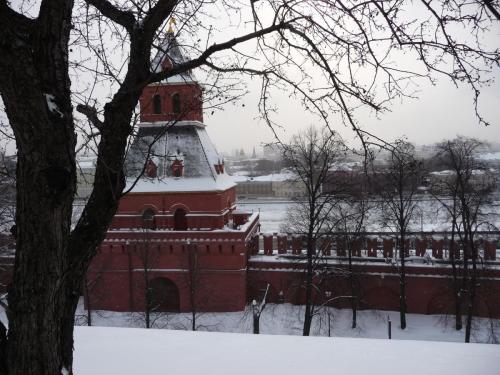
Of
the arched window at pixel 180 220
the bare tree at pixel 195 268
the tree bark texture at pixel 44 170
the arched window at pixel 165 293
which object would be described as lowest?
the arched window at pixel 165 293

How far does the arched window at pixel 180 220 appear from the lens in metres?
17.5

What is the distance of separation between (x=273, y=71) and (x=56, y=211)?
181 cm

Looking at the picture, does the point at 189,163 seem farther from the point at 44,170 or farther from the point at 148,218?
the point at 44,170

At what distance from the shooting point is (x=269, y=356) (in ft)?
14.3

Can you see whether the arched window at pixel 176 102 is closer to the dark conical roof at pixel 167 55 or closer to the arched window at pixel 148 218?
the arched window at pixel 148 218

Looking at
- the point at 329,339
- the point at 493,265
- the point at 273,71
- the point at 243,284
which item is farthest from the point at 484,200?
the point at 273,71

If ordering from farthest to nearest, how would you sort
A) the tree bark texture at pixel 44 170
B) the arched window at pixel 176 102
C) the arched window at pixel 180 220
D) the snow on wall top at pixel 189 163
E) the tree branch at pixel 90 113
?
the arched window at pixel 180 220 < the snow on wall top at pixel 189 163 < the arched window at pixel 176 102 < the tree branch at pixel 90 113 < the tree bark texture at pixel 44 170

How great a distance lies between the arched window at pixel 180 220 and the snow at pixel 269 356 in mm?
12506

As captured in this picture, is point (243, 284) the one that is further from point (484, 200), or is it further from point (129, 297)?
point (484, 200)

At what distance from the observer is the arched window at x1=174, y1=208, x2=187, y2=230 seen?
17500 mm

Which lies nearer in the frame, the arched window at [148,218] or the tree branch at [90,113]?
the tree branch at [90,113]

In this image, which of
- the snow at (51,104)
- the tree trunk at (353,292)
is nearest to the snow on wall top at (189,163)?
the tree trunk at (353,292)

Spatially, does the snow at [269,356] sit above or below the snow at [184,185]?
below

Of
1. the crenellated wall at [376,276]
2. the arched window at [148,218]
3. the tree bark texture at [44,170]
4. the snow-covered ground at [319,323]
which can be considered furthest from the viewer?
the arched window at [148,218]
